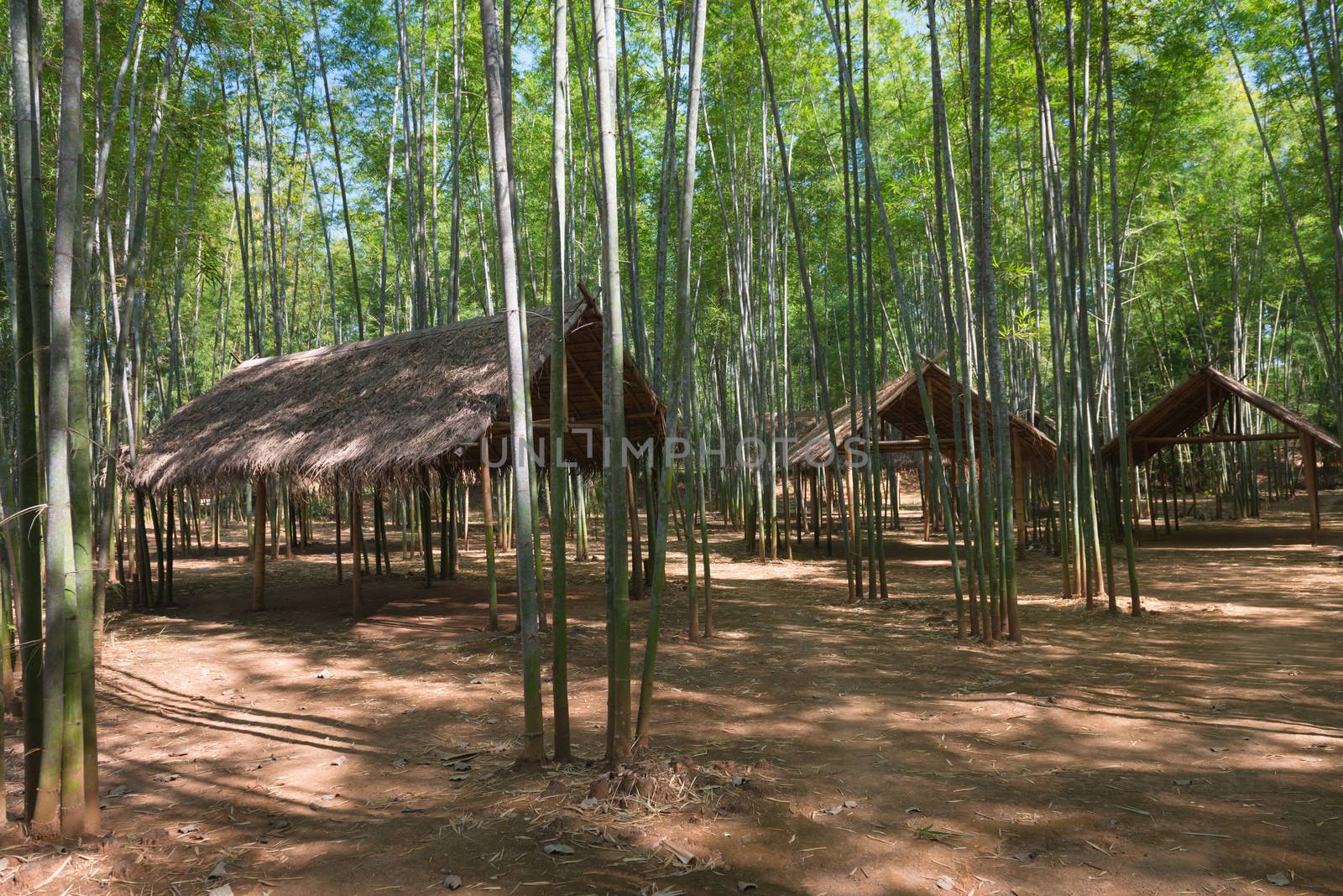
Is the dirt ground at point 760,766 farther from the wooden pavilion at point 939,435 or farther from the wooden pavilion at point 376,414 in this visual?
the wooden pavilion at point 939,435

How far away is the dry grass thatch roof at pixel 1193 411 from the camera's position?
959cm

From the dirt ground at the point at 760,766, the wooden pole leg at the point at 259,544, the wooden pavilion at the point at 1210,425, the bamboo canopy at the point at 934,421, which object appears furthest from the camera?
the wooden pavilion at the point at 1210,425

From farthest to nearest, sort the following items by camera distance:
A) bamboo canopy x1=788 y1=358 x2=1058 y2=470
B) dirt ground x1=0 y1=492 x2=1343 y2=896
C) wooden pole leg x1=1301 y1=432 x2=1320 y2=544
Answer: wooden pole leg x1=1301 y1=432 x2=1320 y2=544 → bamboo canopy x1=788 y1=358 x2=1058 y2=470 → dirt ground x1=0 y1=492 x2=1343 y2=896

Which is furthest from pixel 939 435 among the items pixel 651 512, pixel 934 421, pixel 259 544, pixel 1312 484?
pixel 259 544

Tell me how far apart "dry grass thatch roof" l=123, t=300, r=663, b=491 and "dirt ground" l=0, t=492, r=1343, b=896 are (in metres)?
1.33

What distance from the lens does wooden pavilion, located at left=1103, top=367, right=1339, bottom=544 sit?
9.55 metres

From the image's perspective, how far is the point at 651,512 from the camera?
633 cm

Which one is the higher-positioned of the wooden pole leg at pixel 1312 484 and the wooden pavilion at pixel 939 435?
the wooden pavilion at pixel 939 435

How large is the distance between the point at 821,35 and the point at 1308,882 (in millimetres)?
8506

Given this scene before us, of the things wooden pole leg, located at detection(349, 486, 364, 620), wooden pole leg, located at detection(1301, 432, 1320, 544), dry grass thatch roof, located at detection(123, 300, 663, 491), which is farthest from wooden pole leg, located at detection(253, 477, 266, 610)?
wooden pole leg, located at detection(1301, 432, 1320, 544)

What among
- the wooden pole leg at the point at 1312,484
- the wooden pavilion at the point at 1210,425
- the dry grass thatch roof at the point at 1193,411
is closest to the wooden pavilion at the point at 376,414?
the wooden pavilion at the point at 1210,425

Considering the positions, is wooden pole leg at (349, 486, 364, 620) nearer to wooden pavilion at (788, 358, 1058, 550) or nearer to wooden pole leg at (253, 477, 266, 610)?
wooden pole leg at (253, 477, 266, 610)

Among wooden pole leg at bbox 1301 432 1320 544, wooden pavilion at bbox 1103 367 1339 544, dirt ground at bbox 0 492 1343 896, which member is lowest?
dirt ground at bbox 0 492 1343 896

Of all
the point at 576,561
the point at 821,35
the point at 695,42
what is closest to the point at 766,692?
the point at 695,42
